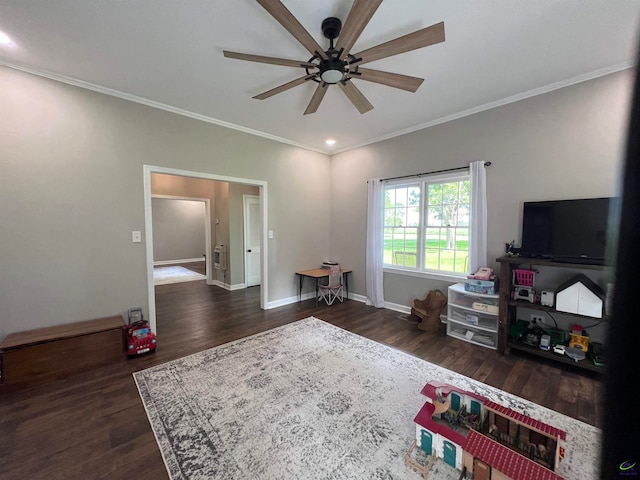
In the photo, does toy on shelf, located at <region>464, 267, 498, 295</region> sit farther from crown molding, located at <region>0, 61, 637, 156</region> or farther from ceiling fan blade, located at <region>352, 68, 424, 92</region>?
ceiling fan blade, located at <region>352, 68, 424, 92</region>

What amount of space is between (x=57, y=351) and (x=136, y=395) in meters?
0.94

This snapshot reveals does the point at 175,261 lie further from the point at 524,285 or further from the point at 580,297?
the point at 580,297

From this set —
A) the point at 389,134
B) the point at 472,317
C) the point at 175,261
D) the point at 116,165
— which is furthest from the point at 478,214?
the point at 175,261

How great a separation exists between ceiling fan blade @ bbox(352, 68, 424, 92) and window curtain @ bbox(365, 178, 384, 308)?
211 centimetres

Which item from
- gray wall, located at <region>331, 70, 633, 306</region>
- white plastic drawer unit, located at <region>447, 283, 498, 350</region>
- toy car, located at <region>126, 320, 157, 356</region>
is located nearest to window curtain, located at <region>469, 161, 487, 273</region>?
gray wall, located at <region>331, 70, 633, 306</region>

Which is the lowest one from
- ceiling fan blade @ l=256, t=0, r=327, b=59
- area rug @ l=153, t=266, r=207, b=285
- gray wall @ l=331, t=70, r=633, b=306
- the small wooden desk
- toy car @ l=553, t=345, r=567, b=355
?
area rug @ l=153, t=266, r=207, b=285

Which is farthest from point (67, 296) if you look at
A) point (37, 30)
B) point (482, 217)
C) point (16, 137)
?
point (482, 217)

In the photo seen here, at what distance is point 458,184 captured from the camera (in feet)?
12.2

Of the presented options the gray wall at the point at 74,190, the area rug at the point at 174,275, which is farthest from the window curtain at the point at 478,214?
the area rug at the point at 174,275

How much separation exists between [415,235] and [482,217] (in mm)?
985

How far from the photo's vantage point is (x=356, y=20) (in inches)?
69.2

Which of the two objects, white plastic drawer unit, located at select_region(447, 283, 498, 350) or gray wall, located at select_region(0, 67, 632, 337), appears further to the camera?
white plastic drawer unit, located at select_region(447, 283, 498, 350)

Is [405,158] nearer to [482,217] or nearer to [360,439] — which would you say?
[482,217]

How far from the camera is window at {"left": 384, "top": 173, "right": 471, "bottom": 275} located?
3.71 meters
